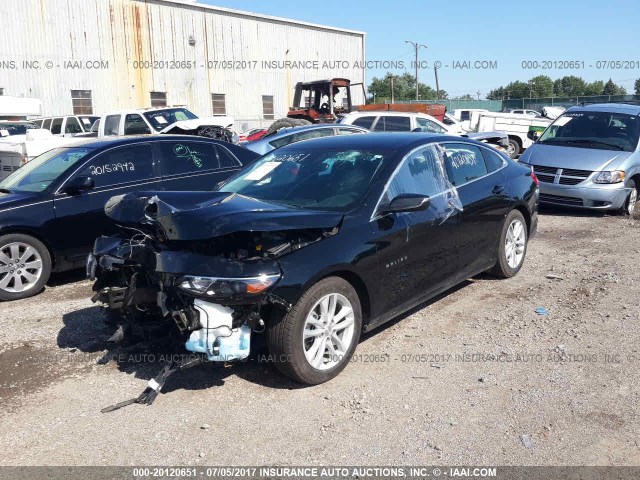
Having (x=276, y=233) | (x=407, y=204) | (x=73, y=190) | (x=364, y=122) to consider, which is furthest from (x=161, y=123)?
(x=276, y=233)

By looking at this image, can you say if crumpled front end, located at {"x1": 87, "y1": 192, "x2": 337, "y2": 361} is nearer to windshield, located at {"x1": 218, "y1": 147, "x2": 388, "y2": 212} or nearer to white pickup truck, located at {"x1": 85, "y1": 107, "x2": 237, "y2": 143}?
windshield, located at {"x1": 218, "y1": 147, "x2": 388, "y2": 212}

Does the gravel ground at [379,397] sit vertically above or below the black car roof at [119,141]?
below

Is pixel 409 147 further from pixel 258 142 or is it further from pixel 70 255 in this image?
pixel 258 142

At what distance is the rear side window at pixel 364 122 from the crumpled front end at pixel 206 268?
11.6m

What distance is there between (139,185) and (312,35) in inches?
1249

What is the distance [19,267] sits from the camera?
6.33 metres

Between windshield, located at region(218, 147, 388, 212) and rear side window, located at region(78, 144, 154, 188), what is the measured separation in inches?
87.5

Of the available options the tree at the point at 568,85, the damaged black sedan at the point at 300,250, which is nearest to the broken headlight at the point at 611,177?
the damaged black sedan at the point at 300,250

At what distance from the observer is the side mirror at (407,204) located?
4426 mm

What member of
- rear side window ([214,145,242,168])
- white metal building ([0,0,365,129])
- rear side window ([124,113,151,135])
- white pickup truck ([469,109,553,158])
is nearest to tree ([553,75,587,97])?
white metal building ([0,0,365,129])

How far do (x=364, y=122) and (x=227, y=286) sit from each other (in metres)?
12.5

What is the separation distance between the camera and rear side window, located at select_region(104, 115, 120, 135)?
17484 millimetres

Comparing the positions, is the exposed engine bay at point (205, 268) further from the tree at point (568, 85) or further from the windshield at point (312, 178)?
the tree at point (568, 85)

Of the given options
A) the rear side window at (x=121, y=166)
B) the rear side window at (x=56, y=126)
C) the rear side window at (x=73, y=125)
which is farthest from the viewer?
the rear side window at (x=73, y=125)
